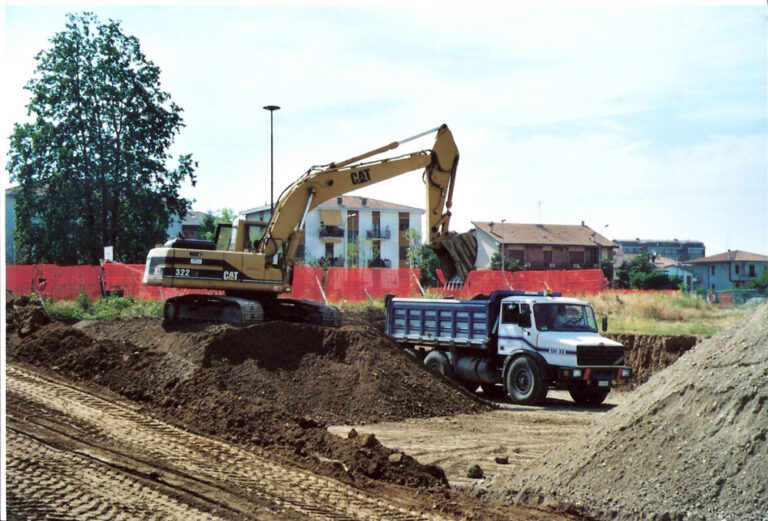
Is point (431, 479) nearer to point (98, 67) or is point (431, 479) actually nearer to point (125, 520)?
point (125, 520)

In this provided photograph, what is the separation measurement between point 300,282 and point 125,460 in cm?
2277

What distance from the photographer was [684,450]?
8.17 metres

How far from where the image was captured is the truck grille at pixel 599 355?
1669 centimetres

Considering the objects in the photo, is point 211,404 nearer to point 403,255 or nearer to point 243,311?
point 243,311

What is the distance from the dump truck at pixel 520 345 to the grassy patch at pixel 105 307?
39.6ft

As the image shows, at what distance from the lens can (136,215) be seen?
A: 35.6 metres

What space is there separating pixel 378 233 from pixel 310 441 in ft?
222

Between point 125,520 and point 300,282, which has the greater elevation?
point 300,282

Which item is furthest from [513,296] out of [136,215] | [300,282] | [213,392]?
[136,215]

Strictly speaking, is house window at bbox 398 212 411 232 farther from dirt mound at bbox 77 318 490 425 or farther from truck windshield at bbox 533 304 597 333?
dirt mound at bbox 77 318 490 425

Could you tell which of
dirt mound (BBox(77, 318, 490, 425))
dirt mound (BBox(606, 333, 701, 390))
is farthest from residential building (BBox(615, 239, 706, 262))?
dirt mound (BBox(77, 318, 490, 425))

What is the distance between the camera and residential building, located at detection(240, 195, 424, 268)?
2899 inches

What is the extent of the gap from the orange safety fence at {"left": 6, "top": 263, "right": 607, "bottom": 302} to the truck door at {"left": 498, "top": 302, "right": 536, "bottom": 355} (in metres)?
11.1

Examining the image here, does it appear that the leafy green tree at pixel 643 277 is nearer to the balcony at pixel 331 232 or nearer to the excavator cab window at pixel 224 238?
the balcony at pixel 331 232
